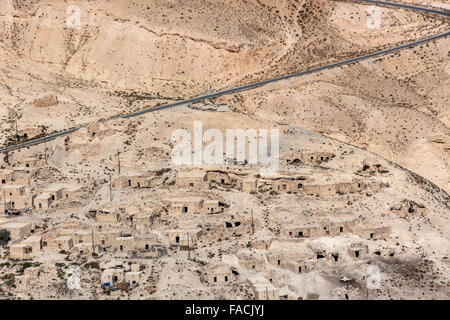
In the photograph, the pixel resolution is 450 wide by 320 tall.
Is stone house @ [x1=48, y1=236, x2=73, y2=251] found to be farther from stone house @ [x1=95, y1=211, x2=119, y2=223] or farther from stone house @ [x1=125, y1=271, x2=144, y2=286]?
stone house @ [x1=125, y1=271, x2=144, y2=286]

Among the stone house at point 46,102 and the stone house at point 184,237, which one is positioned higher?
the stone house at point 46,102

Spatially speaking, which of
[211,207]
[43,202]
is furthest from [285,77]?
[43,202]

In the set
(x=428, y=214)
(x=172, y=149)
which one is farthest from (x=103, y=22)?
(x=428, y=214)

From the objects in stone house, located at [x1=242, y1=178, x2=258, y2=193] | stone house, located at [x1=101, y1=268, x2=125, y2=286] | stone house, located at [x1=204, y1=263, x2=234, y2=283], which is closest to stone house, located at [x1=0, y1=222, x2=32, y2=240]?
stone house, located at [x1=101, y1=268, x2=125, y2=286]

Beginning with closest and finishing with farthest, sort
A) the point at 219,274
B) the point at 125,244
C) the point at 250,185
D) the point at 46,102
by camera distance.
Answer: the point at 219,274 → the point at 125,244 → the point at 250,185 → the point at 46,102

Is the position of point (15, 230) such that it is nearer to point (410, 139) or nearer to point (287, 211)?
point (287, 211)

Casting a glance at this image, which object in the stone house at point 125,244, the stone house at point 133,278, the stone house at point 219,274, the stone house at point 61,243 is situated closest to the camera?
the stone house at point 133,278

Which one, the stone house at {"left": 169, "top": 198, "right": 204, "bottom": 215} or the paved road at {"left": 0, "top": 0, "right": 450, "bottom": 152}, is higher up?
the paved road at {"left": 0, "top": 0, "right": 450, "bottom": 152}

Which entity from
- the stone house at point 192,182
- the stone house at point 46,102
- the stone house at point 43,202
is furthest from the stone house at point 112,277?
the stone house at point 46,102

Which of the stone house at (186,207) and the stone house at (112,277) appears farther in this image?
the stone house at (186,207)

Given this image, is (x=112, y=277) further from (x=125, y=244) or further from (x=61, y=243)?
(x=61, y=243)

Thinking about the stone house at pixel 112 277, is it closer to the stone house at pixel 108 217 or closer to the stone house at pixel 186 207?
the stone house at pixel 108 217
